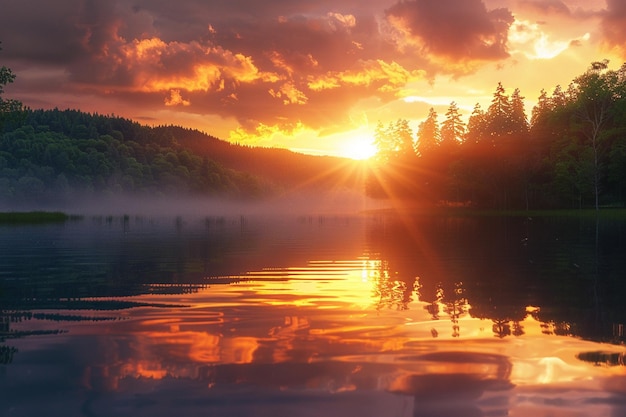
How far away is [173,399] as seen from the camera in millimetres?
8148

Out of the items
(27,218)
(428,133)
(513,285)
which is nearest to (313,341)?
(513,285)

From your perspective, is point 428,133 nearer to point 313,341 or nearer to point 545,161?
point 545,161

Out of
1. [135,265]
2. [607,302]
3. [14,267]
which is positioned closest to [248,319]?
[607,302]

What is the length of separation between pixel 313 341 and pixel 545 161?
11402 cm

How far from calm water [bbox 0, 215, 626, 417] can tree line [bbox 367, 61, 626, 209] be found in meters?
93.6

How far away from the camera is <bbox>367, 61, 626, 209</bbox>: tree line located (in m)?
111

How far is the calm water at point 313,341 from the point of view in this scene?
26.7 feet

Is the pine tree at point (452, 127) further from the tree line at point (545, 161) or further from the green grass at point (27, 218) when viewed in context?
the green grass at point (27, 218)

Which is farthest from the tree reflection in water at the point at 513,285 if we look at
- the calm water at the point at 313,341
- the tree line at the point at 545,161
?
the tree line at the point at 545,161

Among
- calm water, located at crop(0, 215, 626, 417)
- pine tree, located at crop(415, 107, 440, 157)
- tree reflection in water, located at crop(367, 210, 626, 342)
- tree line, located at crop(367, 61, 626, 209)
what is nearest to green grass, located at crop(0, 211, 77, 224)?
tree reflection in water, located at crop(367, 210, 626, 342)

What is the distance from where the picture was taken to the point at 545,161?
382ft

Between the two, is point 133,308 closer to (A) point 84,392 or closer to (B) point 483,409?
(A) point 84,392

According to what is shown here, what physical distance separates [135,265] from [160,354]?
15890 millimetres

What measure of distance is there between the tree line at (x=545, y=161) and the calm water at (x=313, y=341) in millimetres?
93579
